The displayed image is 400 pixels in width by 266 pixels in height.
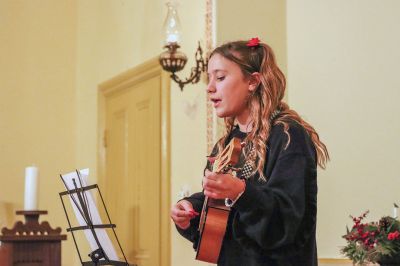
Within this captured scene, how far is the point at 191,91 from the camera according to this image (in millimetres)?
4121

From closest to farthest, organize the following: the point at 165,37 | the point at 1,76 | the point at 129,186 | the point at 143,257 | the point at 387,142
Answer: the point at 387,142, the point at 165,37, the point at 143,257, the point at 129,186, the point at 1,76

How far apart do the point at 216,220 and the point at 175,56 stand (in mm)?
2019

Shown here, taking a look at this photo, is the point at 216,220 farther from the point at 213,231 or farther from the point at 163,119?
the point at 163,119

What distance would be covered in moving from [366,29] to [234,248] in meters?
1.86

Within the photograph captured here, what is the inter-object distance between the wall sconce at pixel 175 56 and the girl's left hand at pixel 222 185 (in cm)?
212

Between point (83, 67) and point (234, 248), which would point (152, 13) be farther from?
point (234, 248)

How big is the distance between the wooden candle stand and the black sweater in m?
2.02

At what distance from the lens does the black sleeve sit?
1886 millimetres

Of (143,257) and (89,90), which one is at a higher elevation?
(89,90)

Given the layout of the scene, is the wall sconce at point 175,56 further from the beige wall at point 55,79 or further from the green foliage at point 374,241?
the green foliage at point 374,241

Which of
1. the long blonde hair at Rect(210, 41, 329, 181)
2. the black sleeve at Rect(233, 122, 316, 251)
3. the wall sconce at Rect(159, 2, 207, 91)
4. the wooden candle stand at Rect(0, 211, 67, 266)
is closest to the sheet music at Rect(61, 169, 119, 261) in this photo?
the wooden candle stand at Rect(0, 211, 67, 266)

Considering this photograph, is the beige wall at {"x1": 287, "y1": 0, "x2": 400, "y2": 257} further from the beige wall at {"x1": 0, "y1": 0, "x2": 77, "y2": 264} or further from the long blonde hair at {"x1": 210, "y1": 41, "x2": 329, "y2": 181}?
the beige wall at {"x1": 0, "y1": 0, "x2": 77, "y2": 264}

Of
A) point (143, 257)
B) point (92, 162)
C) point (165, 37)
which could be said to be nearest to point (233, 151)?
point (165, 37)

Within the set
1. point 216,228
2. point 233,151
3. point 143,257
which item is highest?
point 233,151
